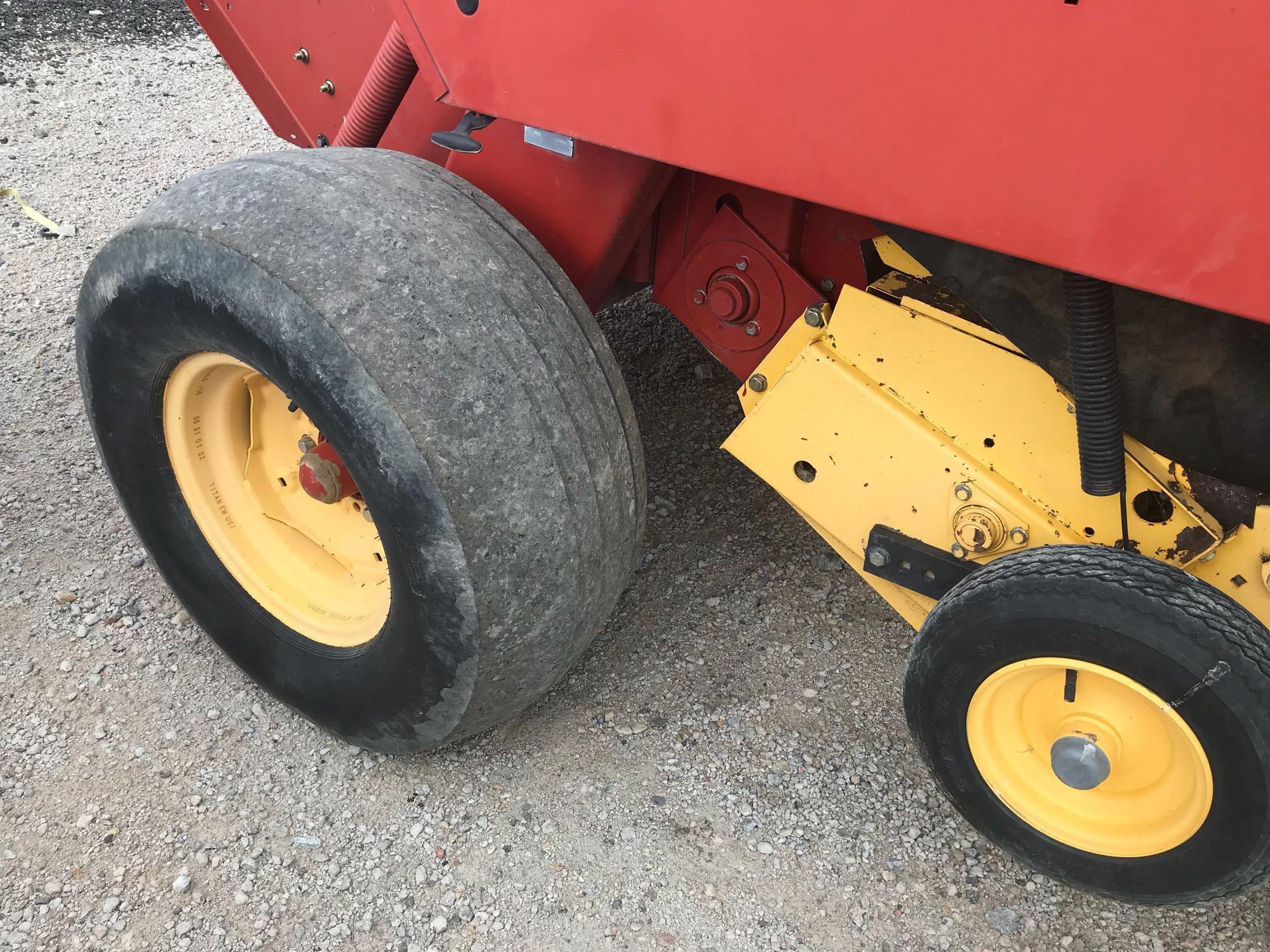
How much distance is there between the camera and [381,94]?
75.2 inches

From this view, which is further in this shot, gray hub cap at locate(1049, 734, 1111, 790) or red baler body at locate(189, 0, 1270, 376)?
gray hub cap at locate(1049, 734, 1111, 790)

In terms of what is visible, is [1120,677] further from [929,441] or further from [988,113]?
[988,113]

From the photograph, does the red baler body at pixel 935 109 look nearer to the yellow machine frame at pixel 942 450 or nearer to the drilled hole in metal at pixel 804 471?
the yellow machine frame at pixel 942 450

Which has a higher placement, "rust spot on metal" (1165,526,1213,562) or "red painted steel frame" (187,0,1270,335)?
"red painted steel frame" (187,0,1270,335)

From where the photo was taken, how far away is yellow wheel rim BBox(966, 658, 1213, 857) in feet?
4.92

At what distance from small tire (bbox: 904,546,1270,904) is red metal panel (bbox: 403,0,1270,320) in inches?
19.3

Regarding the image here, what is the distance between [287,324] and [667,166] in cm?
66

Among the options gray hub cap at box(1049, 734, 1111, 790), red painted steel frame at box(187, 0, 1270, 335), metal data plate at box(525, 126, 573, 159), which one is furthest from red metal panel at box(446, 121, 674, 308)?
gray hub cap at box(1049, 734, 1111, 790)

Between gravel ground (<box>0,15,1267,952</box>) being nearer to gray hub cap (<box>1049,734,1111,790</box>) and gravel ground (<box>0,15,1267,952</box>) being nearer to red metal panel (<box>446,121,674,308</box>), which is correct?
gray hub cap (<box>1049,734,1111,790</box>)

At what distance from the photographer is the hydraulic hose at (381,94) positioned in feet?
6.04

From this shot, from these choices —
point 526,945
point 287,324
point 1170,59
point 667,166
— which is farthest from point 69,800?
point 1170,59

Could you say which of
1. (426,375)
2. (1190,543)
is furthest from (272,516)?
(1190,543)

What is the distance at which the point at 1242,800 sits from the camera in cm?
140

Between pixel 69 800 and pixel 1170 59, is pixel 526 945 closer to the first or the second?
pixel 69 800
